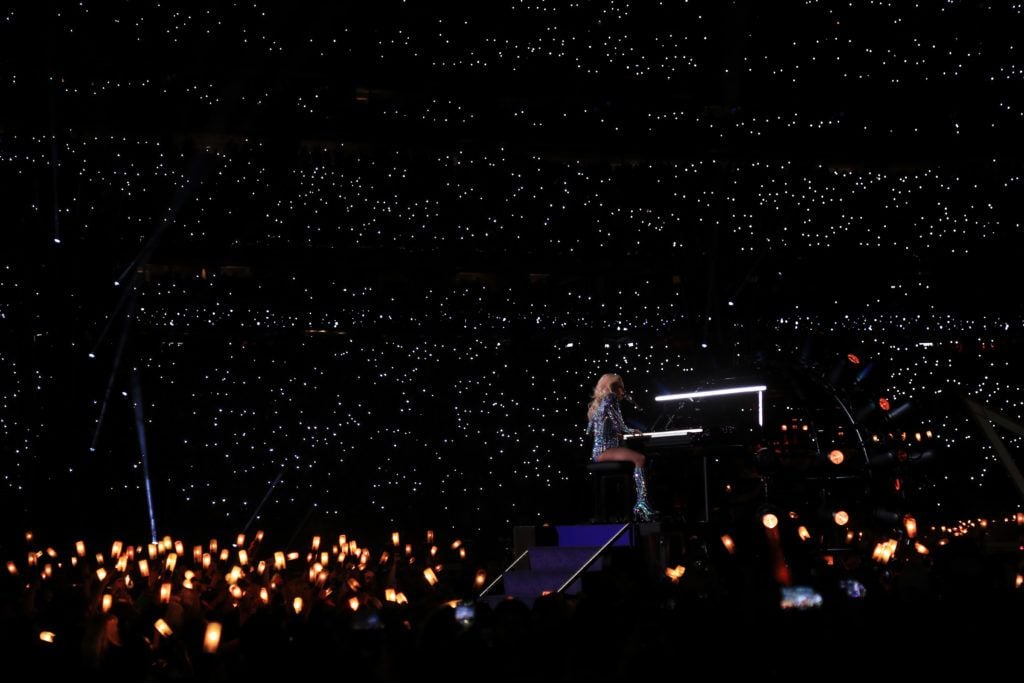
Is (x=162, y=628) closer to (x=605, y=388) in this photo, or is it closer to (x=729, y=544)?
(x=729, y=544)

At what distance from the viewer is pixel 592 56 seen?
17.8 metres

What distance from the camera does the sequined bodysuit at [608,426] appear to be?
11.7 m

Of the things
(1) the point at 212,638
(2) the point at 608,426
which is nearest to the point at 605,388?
(2) the point at 608,426

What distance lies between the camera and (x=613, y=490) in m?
11.6

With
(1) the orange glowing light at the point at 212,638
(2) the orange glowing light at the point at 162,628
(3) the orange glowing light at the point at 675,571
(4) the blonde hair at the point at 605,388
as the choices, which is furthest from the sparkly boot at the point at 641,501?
(1) the orange glowing light at the point at 212,638

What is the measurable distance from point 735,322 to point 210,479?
8.22m

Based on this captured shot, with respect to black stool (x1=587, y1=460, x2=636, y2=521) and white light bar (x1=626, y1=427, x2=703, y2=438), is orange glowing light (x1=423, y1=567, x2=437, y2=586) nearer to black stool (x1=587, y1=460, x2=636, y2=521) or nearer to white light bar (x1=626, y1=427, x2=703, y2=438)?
black stool (x1=587, y1=460, x2=636, y2=521)

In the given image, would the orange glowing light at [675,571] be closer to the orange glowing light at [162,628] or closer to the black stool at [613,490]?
the black stool at [613,490]

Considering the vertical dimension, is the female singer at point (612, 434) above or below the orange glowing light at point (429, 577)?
above

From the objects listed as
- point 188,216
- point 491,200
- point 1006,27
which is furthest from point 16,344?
point 1006,27

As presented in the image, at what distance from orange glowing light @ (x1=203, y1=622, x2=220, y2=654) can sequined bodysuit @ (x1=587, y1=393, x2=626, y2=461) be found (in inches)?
241

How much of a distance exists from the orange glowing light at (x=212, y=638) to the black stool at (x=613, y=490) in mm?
5806

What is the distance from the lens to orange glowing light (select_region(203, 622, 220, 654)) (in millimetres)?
6105

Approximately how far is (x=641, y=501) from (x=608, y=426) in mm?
891
